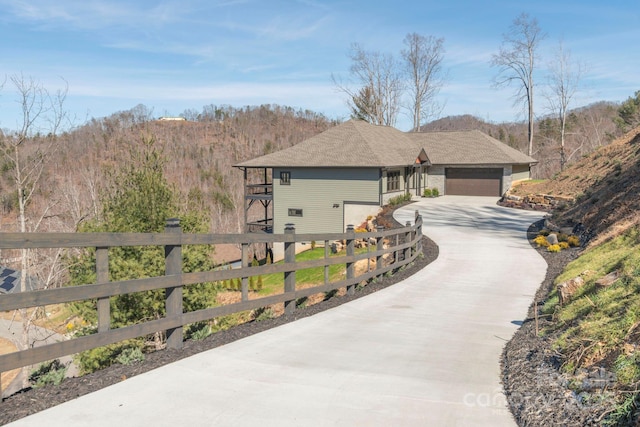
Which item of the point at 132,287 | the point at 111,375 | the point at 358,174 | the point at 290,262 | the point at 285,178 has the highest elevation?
the point at 358,174

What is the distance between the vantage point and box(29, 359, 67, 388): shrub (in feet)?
16.0

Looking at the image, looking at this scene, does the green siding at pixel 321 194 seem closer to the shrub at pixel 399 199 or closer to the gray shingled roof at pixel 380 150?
the gray shingled roof at pixel 380 150

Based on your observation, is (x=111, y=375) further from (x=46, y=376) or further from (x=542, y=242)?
(x=542, y=242)

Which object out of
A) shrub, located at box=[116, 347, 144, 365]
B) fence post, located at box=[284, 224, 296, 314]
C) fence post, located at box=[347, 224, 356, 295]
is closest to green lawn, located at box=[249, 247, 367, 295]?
fence post, located at box=[347, 224, 356, 295]

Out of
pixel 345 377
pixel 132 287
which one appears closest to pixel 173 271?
pixel 132 287

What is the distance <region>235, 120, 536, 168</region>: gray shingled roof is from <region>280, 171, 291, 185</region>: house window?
0.76 meters

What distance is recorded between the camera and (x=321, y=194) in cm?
3519

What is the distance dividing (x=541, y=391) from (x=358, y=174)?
29.5 metres

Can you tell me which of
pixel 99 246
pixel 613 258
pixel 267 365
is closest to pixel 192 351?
pixel 267 365

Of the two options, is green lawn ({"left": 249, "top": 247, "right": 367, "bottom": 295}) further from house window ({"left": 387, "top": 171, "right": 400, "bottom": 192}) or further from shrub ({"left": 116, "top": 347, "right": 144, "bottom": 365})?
shrub ({"left": 116, "top": 347, "right": 144, "bottom": 365})

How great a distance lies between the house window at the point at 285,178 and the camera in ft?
119

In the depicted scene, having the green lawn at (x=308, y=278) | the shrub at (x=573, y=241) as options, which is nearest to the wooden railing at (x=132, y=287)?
the shrub at (x=573, y=241)

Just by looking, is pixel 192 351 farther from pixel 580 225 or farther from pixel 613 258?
pixel 580 225

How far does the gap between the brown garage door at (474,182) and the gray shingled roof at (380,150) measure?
0.98 m
